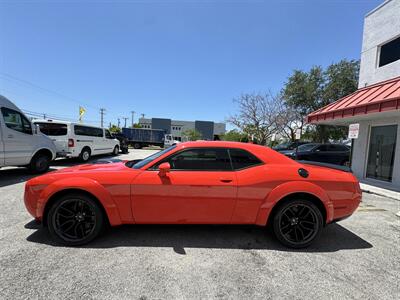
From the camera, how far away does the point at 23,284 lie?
2.08 m

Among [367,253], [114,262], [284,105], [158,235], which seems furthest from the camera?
[284,105]

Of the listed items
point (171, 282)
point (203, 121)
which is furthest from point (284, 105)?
point (203, 121)

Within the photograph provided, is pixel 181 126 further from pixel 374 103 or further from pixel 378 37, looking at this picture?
→ pixel 374 103

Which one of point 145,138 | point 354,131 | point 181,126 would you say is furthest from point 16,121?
point 181,126

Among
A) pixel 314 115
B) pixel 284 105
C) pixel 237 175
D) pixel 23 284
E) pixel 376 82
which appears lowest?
pixel 23 284

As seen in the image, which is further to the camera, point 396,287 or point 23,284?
point 396,287

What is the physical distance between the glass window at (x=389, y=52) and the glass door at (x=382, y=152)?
261 centimetres

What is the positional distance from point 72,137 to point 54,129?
2.56 ft

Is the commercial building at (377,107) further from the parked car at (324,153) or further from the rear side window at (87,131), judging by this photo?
the rear side window at (87,131)

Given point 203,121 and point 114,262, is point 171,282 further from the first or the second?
point 203,121

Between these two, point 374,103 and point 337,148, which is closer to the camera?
point 374,103

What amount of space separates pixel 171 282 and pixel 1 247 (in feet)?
7.59

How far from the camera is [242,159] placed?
3094 mm

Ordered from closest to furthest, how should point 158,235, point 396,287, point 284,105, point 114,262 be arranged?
point 396,287 → point 114,262 → point 158,235 → point 284,105
